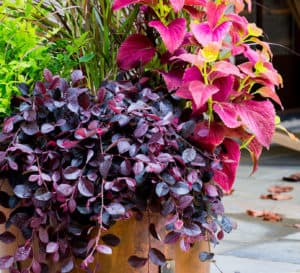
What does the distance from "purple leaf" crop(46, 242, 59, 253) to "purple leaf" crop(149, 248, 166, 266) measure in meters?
0.16

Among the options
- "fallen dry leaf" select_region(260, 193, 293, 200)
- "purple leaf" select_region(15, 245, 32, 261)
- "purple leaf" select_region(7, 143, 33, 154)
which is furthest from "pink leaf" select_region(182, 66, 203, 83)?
"fallen dry leaf" select_region(260, 193, 293, 200)

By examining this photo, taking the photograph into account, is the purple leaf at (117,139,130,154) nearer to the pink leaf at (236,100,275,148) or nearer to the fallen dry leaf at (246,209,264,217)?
the pink leaf at (236,100,275,148)

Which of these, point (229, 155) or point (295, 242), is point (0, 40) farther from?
point (295, 242)

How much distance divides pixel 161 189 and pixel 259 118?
267 mm

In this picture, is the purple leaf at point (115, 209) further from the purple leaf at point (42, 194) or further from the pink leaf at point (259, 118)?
the pink leaf at point (259, 118)

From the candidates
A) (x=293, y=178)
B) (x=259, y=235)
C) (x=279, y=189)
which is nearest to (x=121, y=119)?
(x=259, y=235)

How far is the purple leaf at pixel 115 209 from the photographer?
1162mm

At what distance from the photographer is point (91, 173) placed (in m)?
1.19

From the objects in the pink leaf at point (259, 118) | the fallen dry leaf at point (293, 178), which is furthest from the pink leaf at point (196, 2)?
the fallen dry leaf at point (293, 178)

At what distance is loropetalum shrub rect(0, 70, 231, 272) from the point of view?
3.89 feet

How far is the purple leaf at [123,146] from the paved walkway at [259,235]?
0.46 m

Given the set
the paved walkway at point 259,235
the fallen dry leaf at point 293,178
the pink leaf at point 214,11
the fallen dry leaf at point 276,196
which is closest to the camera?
the pink leaf at point 214,11

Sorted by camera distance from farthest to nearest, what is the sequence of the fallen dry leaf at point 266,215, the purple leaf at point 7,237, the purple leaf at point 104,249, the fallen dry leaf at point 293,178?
1. the fallen dry leaf at point 293,178
2. the fallen dry leaf at point 266,215
3. the purple leaf at point 7,237
4. the purple leaf at point 104,249

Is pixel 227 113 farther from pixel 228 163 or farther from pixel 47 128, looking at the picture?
pixel 47 128
